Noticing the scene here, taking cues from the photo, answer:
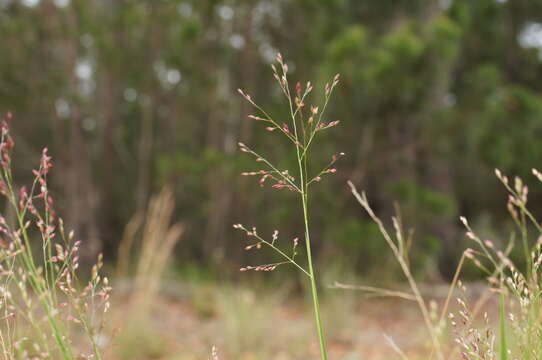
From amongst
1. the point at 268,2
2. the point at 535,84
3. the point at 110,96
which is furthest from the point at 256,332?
the point at 535,84

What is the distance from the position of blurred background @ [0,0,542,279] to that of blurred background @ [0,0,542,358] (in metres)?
0.02

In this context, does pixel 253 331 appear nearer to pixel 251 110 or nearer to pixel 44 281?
pixel 251 110

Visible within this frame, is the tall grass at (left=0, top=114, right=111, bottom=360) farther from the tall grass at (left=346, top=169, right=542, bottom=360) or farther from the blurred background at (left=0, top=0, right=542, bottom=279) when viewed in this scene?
the blurred background at (left=0, top=0, right=542, bottom=279)

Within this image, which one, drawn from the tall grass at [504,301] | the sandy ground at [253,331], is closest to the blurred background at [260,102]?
the sandy ground at [253,331]

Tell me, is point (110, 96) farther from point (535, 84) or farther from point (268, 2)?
point (535, 84)

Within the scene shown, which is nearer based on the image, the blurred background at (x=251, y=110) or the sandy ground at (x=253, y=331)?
the sandy ground at (x=253, y=331)

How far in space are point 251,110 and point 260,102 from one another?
0.12 metres

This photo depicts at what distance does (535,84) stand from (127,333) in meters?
5.16

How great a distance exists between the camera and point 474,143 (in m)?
4.11

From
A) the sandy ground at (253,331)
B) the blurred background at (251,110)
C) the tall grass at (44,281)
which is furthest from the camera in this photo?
the blurred background at (251,110)

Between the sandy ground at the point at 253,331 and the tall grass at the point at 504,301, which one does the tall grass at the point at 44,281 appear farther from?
the sandy ground at the point at 253,331

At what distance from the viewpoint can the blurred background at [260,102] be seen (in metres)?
3.99

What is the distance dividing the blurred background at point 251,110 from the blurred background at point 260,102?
0.02 metres

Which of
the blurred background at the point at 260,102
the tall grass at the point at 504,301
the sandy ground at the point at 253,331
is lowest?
the sandy ground at the point at 253,331
